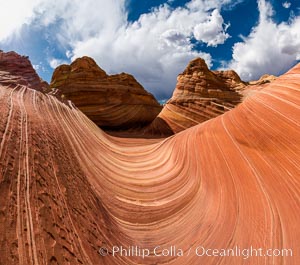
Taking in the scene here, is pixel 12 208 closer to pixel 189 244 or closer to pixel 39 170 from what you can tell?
pixel 39 170

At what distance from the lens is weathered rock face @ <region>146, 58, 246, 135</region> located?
8.62 meters

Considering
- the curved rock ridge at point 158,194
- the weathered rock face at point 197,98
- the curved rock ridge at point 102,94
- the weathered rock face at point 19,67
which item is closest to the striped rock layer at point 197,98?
the weathered rock face at point 197,98

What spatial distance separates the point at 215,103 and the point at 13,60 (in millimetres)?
7299

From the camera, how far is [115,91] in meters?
9.27

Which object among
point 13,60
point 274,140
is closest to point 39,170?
point 274,140

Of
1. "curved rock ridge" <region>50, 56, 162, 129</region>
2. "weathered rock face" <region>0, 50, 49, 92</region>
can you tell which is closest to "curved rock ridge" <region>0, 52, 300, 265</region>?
"weathered rock face" <region>0, 50, 49, 92</region>

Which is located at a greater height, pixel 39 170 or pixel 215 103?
pixel 215 103

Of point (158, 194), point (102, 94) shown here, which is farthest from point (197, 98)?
point (158, 194)

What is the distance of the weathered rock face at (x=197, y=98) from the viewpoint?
339 inches

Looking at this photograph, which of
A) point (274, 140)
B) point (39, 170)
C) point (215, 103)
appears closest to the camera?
point (39, 170)

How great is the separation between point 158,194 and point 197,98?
7223 mm

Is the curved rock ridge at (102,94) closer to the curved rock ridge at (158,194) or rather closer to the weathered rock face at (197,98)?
the weathered rock face at (197,98)

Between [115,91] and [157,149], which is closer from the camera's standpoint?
[157,149]

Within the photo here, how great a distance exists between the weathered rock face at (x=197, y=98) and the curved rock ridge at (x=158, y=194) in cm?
577
